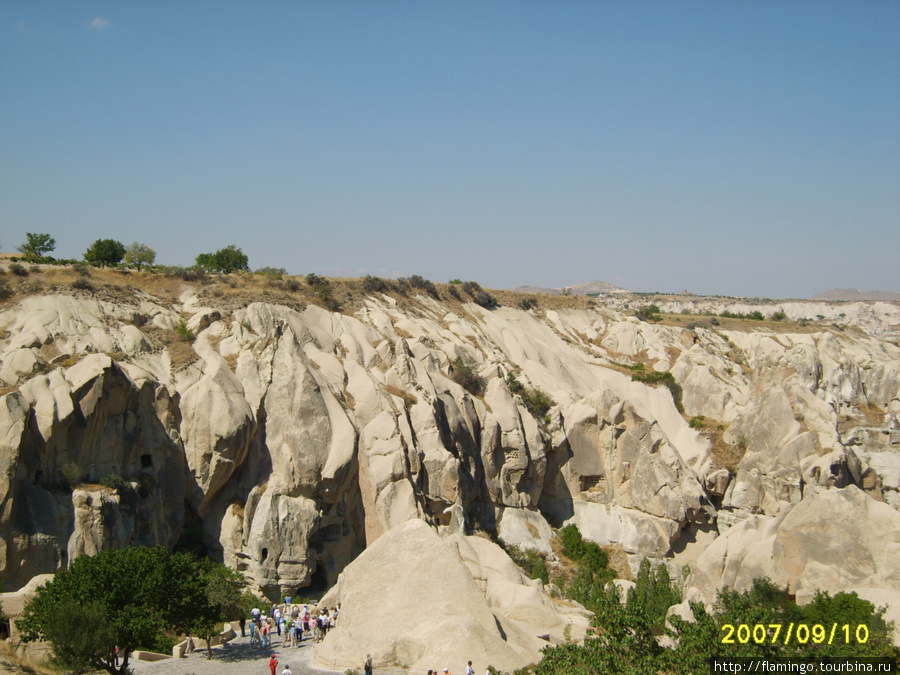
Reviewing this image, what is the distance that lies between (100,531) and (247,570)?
513 cm

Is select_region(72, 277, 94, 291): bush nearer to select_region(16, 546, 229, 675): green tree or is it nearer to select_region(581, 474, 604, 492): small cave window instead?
select_region(16, 546, 229, 675): green tree

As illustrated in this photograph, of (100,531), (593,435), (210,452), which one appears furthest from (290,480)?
(593,435)

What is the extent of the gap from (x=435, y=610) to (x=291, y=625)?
3.98m

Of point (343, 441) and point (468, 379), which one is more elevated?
point (468, 379)

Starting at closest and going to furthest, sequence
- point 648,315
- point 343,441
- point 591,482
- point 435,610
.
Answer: point 435,610, point 343,441, point 591,482, point 648,315

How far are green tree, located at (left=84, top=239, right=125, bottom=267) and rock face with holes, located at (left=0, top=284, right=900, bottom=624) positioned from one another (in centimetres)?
806

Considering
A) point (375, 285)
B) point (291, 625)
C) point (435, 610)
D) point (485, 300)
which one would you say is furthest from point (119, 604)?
point (485, 300)

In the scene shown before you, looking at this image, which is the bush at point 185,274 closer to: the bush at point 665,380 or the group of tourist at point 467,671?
the bush at point 665,380

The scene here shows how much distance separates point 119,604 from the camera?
16.3 metres

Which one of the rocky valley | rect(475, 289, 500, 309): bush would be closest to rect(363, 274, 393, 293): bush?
the rocky valley

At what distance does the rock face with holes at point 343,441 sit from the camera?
22.8 meters

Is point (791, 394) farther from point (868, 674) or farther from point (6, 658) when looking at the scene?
point (6, 658)

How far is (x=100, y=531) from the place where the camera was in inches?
859

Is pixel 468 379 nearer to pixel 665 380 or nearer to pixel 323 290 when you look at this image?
pixel 323 290
